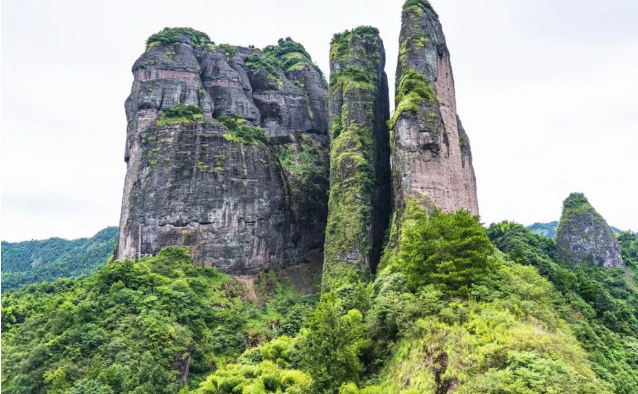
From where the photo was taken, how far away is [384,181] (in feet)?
152

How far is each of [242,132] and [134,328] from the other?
959 inches

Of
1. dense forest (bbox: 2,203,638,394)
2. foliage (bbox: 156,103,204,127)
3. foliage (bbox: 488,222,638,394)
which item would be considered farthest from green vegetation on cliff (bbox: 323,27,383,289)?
foliage (bbox: 156,103,204,127)

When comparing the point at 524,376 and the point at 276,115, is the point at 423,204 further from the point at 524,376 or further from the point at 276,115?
the point at 276,115

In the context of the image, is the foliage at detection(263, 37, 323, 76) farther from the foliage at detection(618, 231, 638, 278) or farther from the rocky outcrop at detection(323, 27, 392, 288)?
the foliage at detection(618, 231, 638, 278)

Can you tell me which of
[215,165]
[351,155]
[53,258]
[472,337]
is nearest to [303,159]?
[215,165]

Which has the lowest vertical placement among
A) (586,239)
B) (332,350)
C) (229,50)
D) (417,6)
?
(332,350)

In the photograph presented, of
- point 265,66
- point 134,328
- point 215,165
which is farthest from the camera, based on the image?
point 265,66

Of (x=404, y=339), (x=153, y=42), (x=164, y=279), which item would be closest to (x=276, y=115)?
(x=153, y=42)

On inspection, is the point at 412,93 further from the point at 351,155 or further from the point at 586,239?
the point at 586,239

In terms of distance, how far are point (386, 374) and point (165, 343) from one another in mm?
17429

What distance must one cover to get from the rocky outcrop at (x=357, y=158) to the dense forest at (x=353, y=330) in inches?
220

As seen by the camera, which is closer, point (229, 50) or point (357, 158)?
point (357, 158)

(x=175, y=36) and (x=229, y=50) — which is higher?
(x=229, y=50)

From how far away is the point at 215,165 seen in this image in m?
47.2
